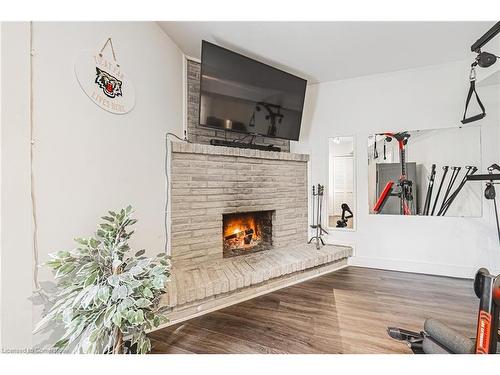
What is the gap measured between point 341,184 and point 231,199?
5.50 feet

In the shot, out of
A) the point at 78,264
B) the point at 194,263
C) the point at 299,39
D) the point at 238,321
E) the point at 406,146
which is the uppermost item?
the point at 299,39

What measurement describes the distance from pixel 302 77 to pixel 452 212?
100 inches

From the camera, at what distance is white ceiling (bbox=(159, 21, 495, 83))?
2520 millimetres

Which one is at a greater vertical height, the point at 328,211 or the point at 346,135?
the point at 346,135

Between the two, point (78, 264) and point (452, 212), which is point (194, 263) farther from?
point (452, 212)

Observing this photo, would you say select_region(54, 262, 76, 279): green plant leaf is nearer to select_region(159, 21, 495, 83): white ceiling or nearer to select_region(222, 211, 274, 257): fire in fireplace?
select_region(222, 211, 274, 257): fire in fireplace

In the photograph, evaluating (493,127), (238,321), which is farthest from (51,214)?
(493,127)

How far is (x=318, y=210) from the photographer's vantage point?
399 centimetres

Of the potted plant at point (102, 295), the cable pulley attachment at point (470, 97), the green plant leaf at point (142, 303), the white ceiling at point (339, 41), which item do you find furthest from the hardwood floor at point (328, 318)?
the white ceiling at point (339, 41)

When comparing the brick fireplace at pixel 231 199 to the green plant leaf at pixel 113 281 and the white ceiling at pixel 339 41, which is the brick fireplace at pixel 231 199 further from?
the green plant leaf at pixel 113 281

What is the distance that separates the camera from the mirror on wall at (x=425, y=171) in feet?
10.3

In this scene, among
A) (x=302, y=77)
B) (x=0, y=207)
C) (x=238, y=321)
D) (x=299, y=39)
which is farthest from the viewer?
(x=302, y=77)

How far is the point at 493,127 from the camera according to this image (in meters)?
3.02
